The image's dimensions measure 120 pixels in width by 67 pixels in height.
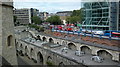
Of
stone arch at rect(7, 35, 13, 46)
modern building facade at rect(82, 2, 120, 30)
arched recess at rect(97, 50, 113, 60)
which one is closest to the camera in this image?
stone arch at rect(7, 35, 13, 46)

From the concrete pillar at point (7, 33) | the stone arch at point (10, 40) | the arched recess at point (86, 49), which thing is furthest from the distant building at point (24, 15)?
the concrete pillar at point (7, 33)

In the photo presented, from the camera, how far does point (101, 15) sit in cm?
4575

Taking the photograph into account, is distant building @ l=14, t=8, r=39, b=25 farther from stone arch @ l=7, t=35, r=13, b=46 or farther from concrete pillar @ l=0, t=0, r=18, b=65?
concrete pillar @ l=0, t=0, r=18, b=65

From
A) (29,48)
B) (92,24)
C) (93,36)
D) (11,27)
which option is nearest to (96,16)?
(92,24)

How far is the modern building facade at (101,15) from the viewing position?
Result: 4275cm

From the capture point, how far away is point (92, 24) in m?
49.0

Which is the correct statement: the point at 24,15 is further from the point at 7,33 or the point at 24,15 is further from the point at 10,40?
the point at 7,33

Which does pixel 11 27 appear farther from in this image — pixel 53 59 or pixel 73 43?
pixel 73 43

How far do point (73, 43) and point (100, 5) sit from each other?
2266 centimetres

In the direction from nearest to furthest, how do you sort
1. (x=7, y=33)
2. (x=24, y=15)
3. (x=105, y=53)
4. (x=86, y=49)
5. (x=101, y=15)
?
(x=7, y=33), (x=105, y=53), (x=86, y=49), (x=101, y=15), (x=24, y=15)

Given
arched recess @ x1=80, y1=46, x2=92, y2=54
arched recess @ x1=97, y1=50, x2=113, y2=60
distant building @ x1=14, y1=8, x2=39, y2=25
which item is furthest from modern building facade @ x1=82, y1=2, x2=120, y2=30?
distant building @ x1=14, y1=8, x2=39, y2=25

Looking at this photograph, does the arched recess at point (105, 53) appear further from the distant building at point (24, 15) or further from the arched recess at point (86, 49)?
the distant building at point (24, 15)

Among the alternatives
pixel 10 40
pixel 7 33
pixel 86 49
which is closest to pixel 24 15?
pixel 86 49

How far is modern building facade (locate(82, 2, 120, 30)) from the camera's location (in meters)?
42.8
